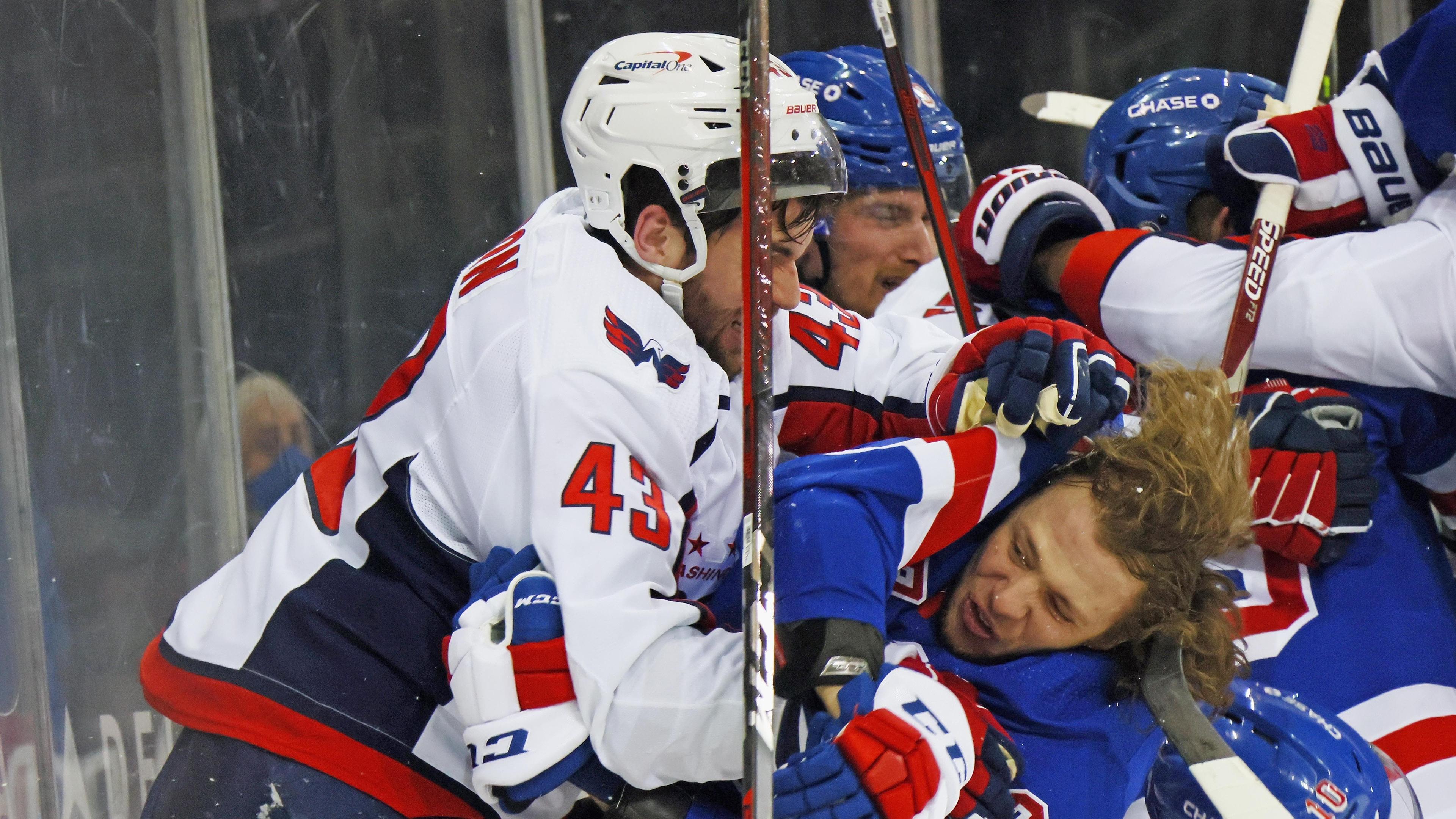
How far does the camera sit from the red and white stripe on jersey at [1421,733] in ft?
5.63

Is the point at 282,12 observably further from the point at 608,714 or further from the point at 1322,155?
the point at 1322,155

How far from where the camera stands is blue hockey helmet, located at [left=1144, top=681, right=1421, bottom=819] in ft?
5.16

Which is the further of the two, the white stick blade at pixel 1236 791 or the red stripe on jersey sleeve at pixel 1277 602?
the red stripe on jersey sleeve at pixel 1277 602

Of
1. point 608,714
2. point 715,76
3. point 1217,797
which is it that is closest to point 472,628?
point 608,714

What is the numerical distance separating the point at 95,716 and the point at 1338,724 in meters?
1.62

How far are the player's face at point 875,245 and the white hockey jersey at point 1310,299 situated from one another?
0.64 meters

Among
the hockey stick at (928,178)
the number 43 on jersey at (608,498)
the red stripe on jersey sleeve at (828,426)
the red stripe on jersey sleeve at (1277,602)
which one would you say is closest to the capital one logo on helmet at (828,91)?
the hockey stick at (928,178)

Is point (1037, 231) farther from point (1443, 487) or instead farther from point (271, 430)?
point (271, 430)

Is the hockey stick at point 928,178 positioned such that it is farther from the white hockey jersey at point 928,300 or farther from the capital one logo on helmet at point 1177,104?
the capital one logo on helmet at point 1177,104

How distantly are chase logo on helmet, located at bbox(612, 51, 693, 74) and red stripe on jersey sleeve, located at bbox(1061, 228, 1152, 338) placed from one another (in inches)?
25.8

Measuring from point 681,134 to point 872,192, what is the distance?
107cm

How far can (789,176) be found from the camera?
1.38 metres

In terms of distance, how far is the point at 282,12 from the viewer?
6.12 feet

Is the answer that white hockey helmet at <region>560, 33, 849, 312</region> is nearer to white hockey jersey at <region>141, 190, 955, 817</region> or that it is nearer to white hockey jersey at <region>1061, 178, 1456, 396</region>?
white hockey jersey at <region>141, 190, 955, 817</region>
